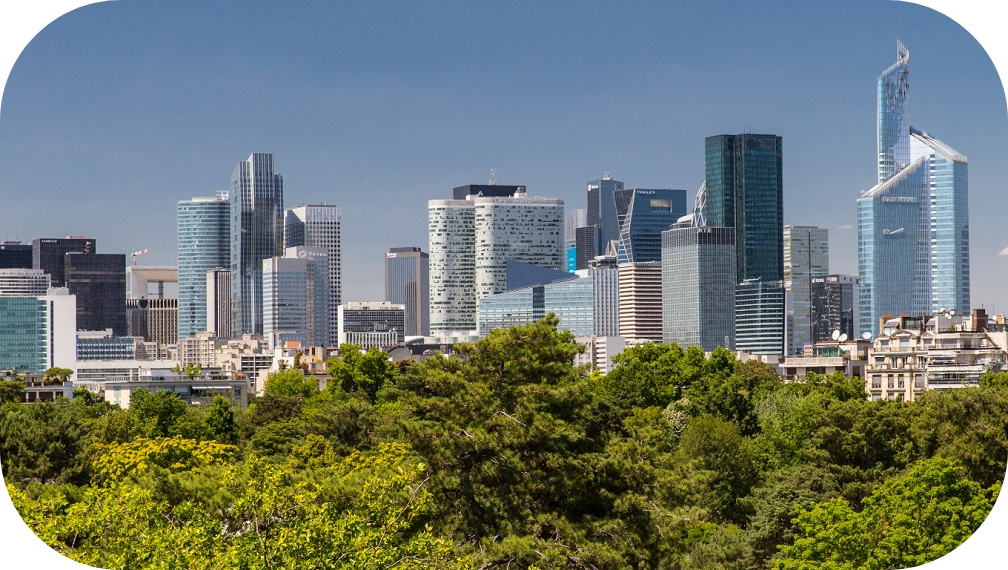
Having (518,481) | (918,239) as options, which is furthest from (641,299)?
(518,481)

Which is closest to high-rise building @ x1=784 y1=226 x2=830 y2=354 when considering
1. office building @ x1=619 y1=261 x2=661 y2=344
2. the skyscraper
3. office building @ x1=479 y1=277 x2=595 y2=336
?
the skyscraper

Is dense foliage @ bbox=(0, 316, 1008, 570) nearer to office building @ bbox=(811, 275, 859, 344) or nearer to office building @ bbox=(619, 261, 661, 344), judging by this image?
office building @ bbox=(619, 261, 661, 344)

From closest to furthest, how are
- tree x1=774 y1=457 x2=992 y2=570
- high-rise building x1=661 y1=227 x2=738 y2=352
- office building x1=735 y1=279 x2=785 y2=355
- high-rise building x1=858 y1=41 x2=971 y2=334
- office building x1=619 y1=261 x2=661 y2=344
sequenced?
1. tree x1=774 y1=457 x2=992 y2=570
2. office building x1=735 y1=279 x2=785 y2=355
3. high-rise building x1=661 y1=227 x2=738 y2=352
4. high-rise building x1=858 y1=41 x2=971 y2=334
5. office building x1=619 y1=261 x2=661 y2=344

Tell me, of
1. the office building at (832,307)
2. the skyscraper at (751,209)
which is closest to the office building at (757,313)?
the skyscraper at (751,209)

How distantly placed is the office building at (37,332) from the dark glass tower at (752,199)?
269 ft

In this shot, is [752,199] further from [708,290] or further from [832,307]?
[832,307]

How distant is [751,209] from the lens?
17412 centimetres

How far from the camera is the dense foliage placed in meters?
12.2

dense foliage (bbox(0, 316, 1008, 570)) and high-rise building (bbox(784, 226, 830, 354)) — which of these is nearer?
dense foliage (bbox(0, 316, 1008, 570))

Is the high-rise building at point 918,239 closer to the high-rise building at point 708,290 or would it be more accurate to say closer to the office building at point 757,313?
the office building at point 757,313

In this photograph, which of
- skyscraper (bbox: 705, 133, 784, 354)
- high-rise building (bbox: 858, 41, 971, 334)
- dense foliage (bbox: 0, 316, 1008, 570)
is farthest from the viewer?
high-rise building (bbox: 858, 41, 971, 334)

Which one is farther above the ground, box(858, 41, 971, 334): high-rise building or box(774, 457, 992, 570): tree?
box(858, 41, 971, 334): high-rise building

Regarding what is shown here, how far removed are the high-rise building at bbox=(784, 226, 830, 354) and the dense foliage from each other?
138 metres

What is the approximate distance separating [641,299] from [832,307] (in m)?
25.4
